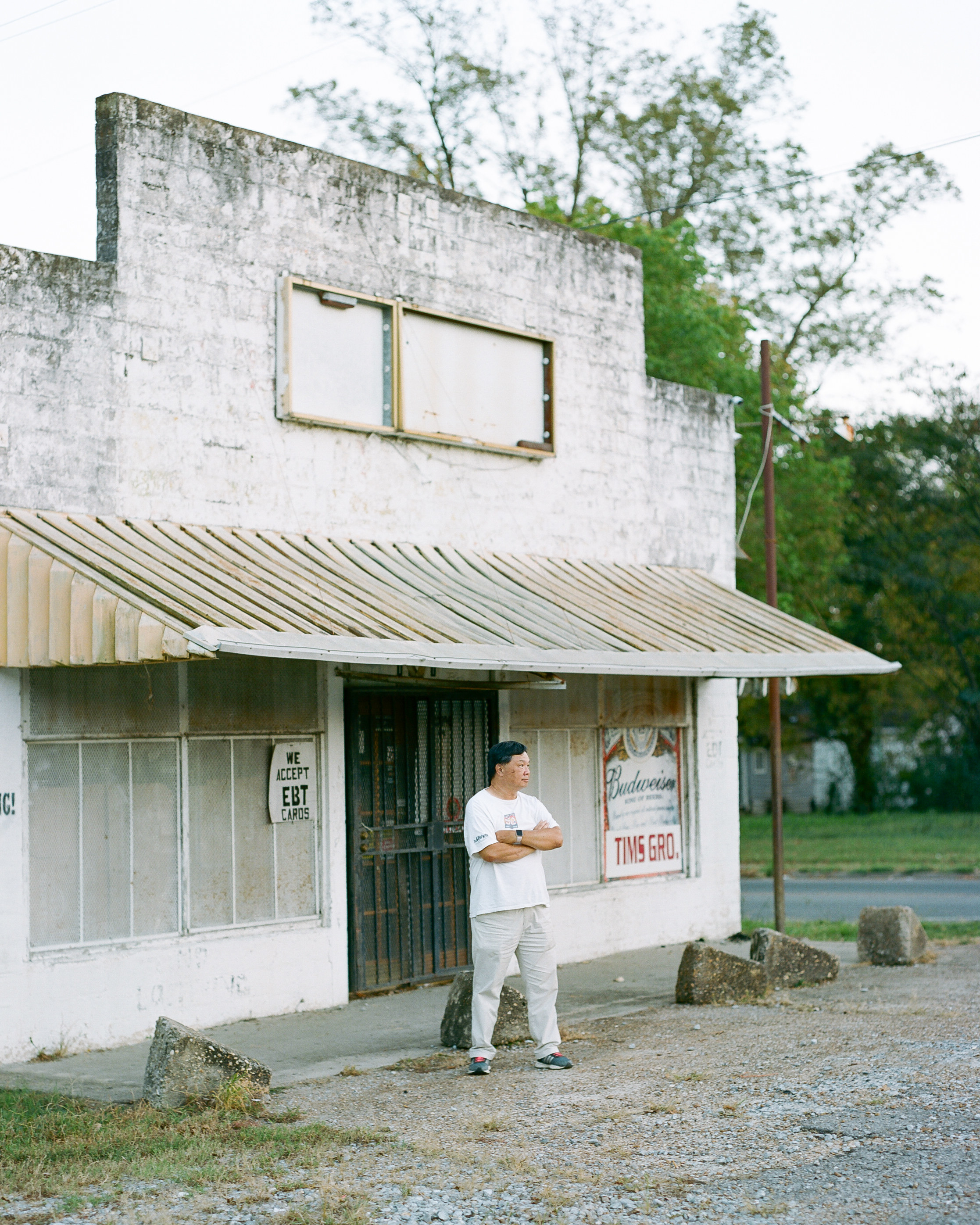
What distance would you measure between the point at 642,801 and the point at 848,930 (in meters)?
2.94

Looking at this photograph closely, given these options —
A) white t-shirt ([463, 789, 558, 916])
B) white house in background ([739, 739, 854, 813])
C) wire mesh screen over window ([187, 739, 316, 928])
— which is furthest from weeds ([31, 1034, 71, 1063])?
white house in background ([739, 739, 854, 813])

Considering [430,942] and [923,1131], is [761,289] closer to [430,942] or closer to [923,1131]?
[430,942]

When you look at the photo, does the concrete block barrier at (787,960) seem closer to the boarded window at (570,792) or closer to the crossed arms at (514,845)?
the boarded window at (570,792)

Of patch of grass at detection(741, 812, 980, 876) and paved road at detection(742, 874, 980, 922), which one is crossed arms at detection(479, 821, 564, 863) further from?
patch of grass at detection(741, 812, 980, 876)

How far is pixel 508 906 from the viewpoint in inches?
319

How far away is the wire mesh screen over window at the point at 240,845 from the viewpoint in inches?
388

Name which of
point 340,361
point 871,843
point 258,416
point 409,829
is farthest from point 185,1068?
point 871,843

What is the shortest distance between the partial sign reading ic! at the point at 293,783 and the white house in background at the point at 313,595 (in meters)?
0.02

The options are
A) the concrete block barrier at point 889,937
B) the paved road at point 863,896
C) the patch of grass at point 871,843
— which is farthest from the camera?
the patch of grass at point 871,843

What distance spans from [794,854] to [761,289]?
13.2m

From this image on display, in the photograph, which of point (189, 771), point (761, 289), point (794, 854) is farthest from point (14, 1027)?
point (761, 289)

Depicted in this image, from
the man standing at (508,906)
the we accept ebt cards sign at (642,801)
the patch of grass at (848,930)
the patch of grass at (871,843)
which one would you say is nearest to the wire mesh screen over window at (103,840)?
the man standing at (508,906)

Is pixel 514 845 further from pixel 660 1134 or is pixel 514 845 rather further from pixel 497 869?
pixel 660 1134

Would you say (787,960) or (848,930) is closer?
(787,960)
